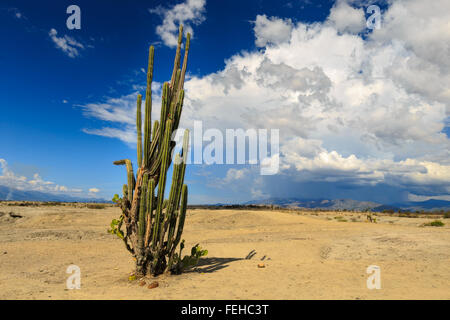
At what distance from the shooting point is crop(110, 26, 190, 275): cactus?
8.51 m

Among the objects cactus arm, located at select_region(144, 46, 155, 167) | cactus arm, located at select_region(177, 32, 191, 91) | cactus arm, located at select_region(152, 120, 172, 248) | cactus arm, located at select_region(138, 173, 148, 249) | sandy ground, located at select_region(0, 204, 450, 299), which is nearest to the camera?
sandy ground, located at select_region(0, 204, 450, 299)

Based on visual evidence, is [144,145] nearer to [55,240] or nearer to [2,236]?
[55,240]

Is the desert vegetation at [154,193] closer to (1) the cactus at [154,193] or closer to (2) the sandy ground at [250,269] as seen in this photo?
(1) the cactus at [154,193]

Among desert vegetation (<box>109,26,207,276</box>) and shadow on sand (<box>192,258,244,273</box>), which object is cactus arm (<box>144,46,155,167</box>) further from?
shadow on sand (<box>192,258,244,273</box>)

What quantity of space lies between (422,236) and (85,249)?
17.8 meters

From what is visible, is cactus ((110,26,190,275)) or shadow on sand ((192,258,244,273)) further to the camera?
shadow on sand ((192,258,244,273))

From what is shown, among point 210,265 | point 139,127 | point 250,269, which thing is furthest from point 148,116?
point 250,269

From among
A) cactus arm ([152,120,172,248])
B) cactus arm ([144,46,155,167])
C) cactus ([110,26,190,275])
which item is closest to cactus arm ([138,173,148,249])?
cactus ([110,26,190,275])

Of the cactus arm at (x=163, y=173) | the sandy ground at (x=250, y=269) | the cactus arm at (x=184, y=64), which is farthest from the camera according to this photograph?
the cactus arm at (x=184, y=64)

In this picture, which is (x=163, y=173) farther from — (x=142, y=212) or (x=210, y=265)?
(x=210, y=265)

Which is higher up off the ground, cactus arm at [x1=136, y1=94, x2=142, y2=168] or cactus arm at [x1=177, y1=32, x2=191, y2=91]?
cactus arm at [x1=177, y1=32, x2=191, y2=91]

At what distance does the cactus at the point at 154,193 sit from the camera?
8.51 metres

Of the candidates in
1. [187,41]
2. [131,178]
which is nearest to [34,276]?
[131,178]

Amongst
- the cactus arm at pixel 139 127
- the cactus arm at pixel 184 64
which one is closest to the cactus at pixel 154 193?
the cactus arm at pixel 139 127
